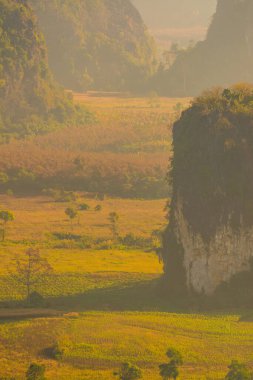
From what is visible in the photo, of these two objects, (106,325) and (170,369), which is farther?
(106,325)

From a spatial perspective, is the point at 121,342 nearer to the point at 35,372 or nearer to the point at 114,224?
the point at 35,372

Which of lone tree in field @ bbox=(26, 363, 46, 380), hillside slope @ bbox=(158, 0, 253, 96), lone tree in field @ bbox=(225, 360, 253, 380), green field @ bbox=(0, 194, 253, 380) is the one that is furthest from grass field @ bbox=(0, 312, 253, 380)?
hillside slope @ bbox=(158, 0, 253, 96)

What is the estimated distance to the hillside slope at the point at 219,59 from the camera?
146m

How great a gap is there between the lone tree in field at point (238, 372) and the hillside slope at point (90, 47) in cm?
11558

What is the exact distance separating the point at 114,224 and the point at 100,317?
80.5 feet

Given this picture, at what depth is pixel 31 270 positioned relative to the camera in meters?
55.5

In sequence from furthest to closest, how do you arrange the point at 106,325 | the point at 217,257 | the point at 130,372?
the point at 217,257
the point at 106,325
the point at 130,372

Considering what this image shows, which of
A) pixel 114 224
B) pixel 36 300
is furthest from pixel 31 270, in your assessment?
pixel 114 224

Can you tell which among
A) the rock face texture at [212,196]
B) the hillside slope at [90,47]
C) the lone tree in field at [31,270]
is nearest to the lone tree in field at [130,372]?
the rock face texture at [212,196]

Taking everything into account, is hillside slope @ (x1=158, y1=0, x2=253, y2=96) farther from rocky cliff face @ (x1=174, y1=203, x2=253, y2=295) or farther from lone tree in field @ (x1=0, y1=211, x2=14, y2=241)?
rocky cliff face @ (x1=174, y1=203, x2=253, y2=295)

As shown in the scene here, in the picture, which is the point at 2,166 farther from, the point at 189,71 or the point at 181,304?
the point at 189,71

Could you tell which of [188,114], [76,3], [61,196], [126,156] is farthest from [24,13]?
[188,114]

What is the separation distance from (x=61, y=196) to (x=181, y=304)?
111 ft

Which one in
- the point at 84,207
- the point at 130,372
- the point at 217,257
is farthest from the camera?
the point at 84,207
